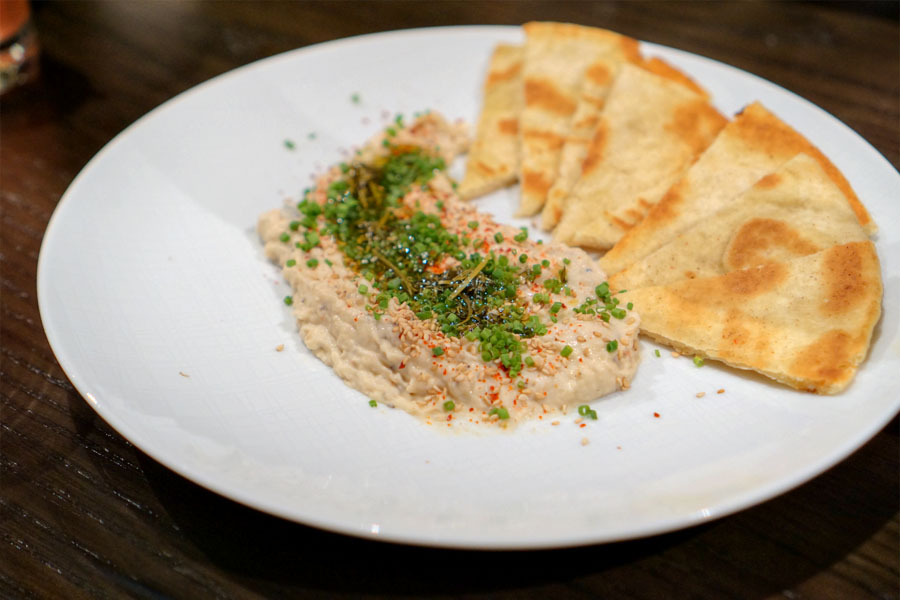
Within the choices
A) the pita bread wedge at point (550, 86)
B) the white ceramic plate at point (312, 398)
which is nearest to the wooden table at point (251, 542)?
the white ceramic plate at point (312, 398)

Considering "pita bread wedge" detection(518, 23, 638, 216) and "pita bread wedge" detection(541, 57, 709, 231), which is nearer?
"pita bread wedge" detection(541, 57, 709, 231)

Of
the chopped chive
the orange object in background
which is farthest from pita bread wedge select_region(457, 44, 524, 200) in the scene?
the orange object in background

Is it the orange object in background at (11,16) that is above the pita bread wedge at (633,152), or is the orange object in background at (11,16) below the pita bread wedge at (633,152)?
below

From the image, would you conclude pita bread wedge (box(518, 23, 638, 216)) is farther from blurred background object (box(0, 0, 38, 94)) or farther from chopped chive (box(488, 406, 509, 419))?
blurred background object (box(0, 0, 38, 94))

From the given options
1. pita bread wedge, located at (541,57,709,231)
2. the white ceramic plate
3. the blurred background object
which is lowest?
the blurred background object

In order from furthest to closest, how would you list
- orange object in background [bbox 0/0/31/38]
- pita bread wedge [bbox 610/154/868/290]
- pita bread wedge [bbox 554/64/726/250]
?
1. orange object in background [bbox 0/0/31/38]
2. pita bread wedge [bbox 554/64/726/250]
3. pita bread wedge [bbox 610/154/868/290]

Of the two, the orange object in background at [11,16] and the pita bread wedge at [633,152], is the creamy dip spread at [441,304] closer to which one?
the pita bread wedge at [633,152]

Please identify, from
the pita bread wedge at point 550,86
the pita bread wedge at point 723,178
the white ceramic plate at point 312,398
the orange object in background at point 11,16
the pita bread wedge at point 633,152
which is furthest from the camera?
the orange object in background at point 11,16

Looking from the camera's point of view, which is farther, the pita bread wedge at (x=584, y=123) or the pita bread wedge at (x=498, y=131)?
the pita bread wedge at (x=498, y=131)
